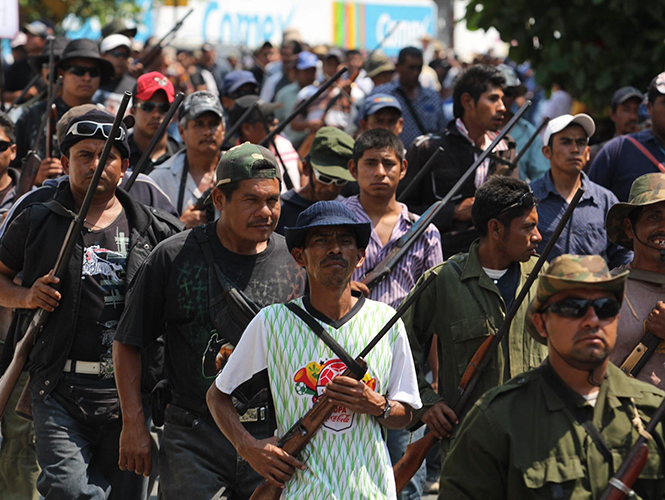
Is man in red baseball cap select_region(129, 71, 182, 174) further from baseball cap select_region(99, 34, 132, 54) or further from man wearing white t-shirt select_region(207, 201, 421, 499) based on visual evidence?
man wearing white t-shirt select_region(207, 201, 421, 499)

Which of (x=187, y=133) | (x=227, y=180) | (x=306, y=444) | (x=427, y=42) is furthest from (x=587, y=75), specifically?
(x=427, y=42)

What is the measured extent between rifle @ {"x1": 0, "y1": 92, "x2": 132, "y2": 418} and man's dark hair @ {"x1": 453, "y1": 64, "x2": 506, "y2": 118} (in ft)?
10.1

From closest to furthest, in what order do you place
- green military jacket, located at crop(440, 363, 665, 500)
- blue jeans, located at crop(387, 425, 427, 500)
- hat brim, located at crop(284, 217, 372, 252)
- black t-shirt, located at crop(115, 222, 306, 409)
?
green military jacket, located at crop(440, 363, 665, 500)
hat brim, located at crop(284, 217, 372, 252)
black t-shirt, located at crop(115, 222, 306, 409)
blue jeans, located at crop(387, 425, 427, 500)

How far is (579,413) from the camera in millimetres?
3496

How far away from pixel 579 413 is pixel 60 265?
2.72m

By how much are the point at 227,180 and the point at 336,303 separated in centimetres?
93

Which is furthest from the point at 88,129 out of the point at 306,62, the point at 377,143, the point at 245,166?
the point at 306,62

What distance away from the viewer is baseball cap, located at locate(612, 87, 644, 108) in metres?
9.10

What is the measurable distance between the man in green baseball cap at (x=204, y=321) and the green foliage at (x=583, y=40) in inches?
209

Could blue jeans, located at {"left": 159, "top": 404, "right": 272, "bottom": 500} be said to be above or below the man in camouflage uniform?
below

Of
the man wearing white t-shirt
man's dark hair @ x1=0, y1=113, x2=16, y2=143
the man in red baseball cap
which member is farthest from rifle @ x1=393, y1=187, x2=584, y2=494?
man's dark hair @ x1=0, y1=113, x2=16, y2=143

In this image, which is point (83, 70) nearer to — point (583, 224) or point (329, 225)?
point (583, 224)

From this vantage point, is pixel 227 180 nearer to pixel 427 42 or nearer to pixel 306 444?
pixel 306 444

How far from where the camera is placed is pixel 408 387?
4320 mm
